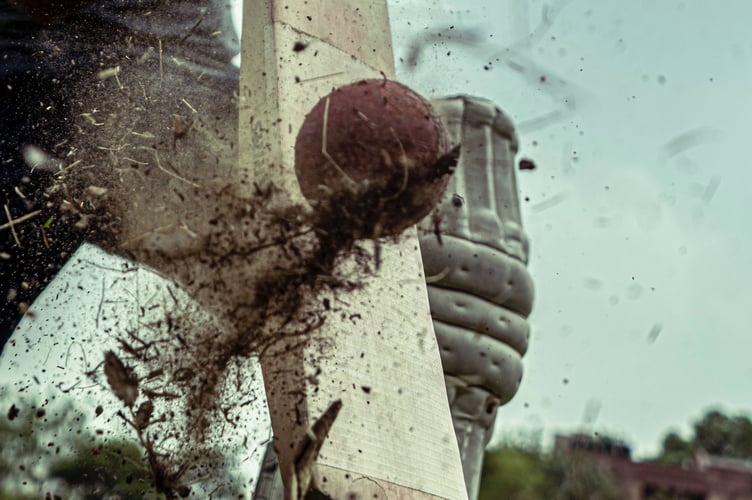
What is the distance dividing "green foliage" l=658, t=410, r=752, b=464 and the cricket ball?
3280 cm

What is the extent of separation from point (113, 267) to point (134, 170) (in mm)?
439

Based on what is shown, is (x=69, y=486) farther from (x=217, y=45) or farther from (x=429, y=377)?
(x=217, y=45)

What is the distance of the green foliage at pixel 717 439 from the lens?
1377 inches

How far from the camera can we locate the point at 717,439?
36062mm

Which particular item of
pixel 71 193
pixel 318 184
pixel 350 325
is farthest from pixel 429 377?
pixel 71 193

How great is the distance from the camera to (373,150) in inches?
124

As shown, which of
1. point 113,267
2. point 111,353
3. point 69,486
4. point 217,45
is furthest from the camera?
point 217,45

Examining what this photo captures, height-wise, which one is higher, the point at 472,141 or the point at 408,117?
the point at 472,141

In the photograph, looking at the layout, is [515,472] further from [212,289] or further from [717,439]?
[212,289]

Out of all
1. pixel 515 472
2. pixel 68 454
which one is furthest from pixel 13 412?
pixel 515 472

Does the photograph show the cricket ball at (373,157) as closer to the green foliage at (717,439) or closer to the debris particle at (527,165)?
the debris particle at (527,165)

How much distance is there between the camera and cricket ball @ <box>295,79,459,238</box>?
316cm

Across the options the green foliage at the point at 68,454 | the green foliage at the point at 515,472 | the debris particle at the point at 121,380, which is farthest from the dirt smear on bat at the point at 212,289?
the green foliage at the point at 515,472

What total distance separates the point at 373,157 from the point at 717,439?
Result: 3607 cm
